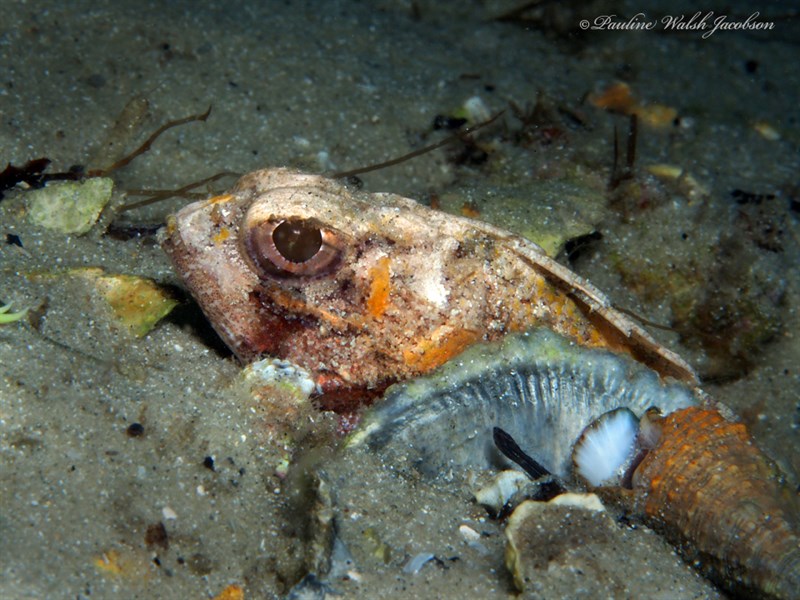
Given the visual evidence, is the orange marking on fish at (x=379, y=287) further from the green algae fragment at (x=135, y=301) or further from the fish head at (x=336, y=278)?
the green algae fragment at (x=135, y=301)

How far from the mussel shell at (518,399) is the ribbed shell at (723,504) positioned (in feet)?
0.93

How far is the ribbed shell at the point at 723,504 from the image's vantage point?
222cm

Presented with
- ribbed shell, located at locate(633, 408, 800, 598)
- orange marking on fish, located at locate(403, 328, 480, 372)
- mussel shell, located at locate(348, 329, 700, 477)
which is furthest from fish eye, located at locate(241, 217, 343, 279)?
ribbed shell, located at locate(633, 408, 800, 598)

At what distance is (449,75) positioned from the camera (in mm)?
6078

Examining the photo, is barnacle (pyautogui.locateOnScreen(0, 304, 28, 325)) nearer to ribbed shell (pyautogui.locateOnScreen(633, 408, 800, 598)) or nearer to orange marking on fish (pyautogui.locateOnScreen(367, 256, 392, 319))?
orange marking on fish (pyautogui.locateOnScreen(367, 256, 392, 319))

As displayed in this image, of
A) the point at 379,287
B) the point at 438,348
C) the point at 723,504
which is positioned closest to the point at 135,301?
the point at 379,287

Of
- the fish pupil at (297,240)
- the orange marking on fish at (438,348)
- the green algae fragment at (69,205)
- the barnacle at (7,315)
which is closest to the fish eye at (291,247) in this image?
the fish pupil at (297,240)

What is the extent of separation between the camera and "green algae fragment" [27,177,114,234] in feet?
12.1

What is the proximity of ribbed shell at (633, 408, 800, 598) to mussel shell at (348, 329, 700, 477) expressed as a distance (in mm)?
285

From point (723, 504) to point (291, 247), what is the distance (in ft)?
6.80

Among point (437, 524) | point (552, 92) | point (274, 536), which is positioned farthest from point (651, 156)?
point (274, 536)

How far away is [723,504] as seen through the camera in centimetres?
236

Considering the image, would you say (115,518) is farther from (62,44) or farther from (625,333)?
(62,44)

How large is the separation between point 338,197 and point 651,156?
3.65 metres
